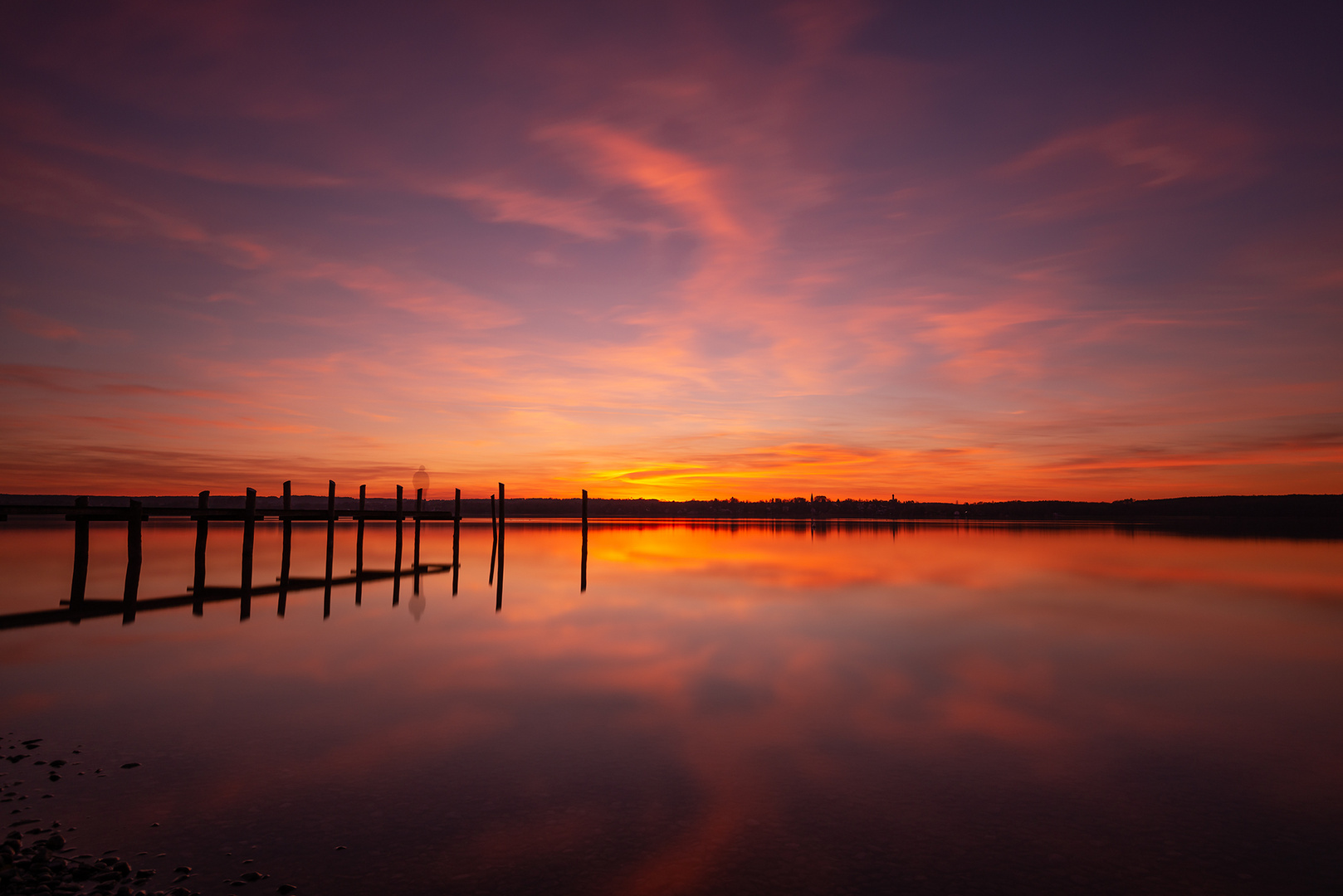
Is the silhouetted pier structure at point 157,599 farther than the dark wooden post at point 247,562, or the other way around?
the dark wooden post at point 247,562

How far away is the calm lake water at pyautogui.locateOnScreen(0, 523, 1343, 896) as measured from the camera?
721cm

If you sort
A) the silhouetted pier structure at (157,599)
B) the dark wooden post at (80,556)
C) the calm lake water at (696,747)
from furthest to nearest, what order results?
the dark wooden post at (80,556)
the silhouetted pier structure at (157,599)
the calm lake water at (696,747)

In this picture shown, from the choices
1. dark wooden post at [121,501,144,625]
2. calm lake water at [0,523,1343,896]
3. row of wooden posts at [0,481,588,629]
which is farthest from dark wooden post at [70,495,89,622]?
calm lake water at [0,523,1343,896]

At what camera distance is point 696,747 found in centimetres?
1084

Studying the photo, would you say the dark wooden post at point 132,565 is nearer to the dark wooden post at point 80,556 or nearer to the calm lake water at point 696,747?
the dark wooden post at point 80,556

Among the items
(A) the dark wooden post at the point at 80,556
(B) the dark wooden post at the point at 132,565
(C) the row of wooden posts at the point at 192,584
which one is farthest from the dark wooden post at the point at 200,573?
(A) the dark wooden post at the point at 80,556

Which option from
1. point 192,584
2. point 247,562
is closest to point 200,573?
point 247,562

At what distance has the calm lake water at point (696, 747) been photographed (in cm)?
721

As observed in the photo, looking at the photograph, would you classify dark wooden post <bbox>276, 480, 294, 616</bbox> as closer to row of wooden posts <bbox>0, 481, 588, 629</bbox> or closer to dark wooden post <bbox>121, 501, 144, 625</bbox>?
row of wooden posts <bbox>0, 481, 588, 629</bbox>

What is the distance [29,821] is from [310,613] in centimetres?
1684

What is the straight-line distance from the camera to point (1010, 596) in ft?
96.1

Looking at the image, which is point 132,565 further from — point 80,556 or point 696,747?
point 696,747

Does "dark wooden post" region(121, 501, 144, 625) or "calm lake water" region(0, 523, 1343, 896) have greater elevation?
"dark wooden post" region(121, 501, 144, 625)

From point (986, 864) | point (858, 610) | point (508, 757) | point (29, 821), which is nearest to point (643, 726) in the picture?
point (508, 757)
